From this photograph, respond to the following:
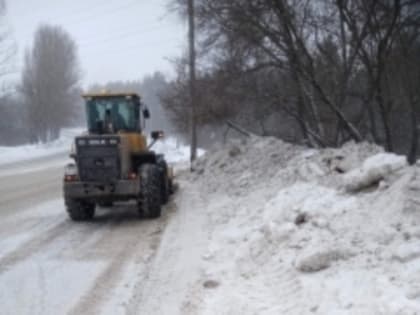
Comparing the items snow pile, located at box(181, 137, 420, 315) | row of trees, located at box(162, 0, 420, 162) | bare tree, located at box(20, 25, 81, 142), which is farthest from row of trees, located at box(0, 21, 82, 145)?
snow pile, located at box(181, 137, 420, 315)

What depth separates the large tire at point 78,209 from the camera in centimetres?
1111

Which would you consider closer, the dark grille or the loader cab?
the dark grille

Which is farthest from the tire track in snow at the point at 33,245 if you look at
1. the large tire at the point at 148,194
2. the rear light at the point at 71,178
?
the large tire at the point at 148,194

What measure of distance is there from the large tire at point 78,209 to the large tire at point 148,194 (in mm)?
1242

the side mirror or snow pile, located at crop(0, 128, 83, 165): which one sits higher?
the side mirror

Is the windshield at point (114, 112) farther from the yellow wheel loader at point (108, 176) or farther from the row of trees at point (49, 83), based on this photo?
the row of trees at point (49, 83)

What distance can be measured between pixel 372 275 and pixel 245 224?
3.93m

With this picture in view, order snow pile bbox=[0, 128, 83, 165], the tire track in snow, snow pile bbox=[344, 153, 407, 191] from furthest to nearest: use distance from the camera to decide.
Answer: snow pile bbox=[0, 128, 83, 165] < the tire track in snow < snow pile bbox=[344, 153, 407, 191]

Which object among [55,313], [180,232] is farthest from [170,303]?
[180,232]

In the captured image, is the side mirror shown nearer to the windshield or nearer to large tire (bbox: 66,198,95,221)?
the windshield

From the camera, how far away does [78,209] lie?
36.6 feet

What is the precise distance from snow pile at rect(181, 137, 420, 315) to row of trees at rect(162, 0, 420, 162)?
3.40 m

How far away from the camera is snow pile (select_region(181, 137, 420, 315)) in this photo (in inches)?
197

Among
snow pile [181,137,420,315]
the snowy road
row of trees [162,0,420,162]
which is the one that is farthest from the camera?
row of trees [162,0,420,162]
